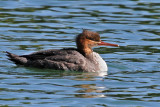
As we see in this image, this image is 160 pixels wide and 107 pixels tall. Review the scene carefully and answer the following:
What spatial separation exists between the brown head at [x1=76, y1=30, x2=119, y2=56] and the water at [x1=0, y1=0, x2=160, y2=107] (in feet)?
2.57

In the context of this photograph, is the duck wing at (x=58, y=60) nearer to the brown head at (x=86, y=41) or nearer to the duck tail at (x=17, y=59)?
the duck tail at (x=17, y=59)

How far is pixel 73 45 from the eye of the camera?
17.5 meters

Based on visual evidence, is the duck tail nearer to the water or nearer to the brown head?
the water

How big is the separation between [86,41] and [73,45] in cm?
263

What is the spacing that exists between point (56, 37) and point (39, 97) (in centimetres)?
664

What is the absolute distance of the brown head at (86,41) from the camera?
14.8 m

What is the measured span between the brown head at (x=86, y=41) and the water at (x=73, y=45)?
2.57 feet

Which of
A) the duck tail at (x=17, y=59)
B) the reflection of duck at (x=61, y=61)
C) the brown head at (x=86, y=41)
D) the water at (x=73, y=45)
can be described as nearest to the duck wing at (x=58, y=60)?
the reflection of duck at (x=61, y=61)

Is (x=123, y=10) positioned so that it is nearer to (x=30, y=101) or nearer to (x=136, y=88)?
(x=136, y=88)

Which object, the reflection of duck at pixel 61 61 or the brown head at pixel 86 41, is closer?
the reflection of duck at pixel 61 61

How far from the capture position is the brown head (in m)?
14.8

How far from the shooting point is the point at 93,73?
47.2 ft

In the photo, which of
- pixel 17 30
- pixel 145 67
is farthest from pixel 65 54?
pixel 17 30

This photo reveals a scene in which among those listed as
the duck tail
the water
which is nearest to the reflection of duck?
the duck tail
